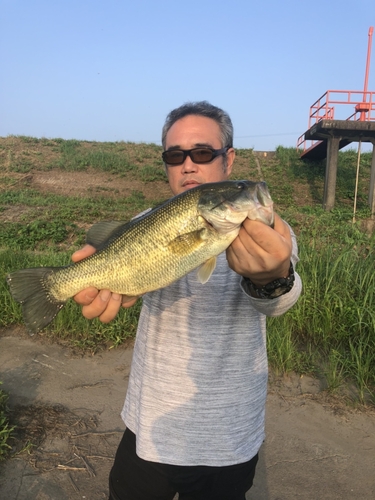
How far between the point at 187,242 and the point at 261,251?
16.0 inches

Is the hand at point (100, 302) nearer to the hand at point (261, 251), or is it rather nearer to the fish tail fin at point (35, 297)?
the fish tail fin at point (35, 297)

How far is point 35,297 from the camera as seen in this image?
2115mm

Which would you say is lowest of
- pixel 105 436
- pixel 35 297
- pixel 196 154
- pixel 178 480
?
pixel 105 436

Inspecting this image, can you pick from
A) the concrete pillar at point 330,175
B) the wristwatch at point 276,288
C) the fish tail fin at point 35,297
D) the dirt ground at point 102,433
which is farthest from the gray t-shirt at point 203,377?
the concrete pillar at point 330,175

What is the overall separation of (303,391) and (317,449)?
2.52 ft

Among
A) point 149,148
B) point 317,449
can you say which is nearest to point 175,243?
point 317,449

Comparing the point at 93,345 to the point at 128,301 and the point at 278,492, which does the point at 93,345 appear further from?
the point at 128,301

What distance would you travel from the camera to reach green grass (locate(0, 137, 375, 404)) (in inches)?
176

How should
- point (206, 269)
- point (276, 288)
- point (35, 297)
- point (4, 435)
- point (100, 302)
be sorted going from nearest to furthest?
point (276, 288), point (206, 269), point (100, 302), point (35, 297), point (4, 435)

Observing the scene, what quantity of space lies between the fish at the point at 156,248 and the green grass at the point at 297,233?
9.84ft

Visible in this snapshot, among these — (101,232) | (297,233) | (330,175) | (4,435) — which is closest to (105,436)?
(4,435)

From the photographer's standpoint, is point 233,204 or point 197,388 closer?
point 233,204

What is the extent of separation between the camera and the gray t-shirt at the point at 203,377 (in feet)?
5.86

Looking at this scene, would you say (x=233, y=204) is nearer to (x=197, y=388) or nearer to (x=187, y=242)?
(x=187, y=242)
